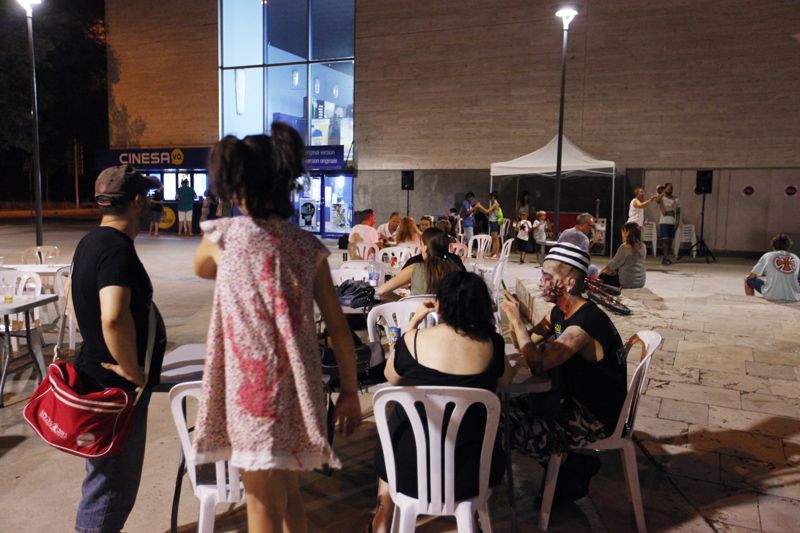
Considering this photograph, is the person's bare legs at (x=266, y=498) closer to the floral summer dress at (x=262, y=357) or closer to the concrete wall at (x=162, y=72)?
the floral summer dress at (x=262, y=357)

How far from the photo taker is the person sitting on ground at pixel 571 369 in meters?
2.73

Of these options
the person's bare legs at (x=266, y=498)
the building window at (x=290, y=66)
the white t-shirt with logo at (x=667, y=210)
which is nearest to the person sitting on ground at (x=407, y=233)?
the person's bare legs at (x=266, y=498)

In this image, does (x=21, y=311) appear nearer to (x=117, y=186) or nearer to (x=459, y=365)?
(x=117, y=186)

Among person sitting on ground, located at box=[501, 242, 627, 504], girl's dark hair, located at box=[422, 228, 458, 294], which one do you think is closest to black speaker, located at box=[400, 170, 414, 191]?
girl's dark hair, located at box=[422, 228, 458, 294]

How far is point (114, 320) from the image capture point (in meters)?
2.15

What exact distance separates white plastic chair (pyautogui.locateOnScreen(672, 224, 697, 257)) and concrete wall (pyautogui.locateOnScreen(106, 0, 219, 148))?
48.0 ft

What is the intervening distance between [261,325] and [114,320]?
825mm

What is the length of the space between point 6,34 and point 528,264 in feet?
70.3

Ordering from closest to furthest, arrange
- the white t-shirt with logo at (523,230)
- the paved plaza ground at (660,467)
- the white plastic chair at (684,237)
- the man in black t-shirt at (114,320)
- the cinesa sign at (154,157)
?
the man in black t-shirt at (114,320) → the paved plaza ground at (660,467) → the white t-shirt with logo at (523,230) → the white plastic chair at (684,237) → the cinesa sign at (154,157)

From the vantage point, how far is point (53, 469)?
335 centimetres

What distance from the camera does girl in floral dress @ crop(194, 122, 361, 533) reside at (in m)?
1.64

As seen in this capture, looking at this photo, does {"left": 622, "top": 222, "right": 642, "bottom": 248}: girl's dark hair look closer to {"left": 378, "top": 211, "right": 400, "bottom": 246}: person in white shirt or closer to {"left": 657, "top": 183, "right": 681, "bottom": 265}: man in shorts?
{"left": 378, "top": 211, "right": 400, "bottom": 246}: person in white shirt

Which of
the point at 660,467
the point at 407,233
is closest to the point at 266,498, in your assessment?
the point at 660,467

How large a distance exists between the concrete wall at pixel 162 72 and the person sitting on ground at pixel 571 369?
1919 cm
